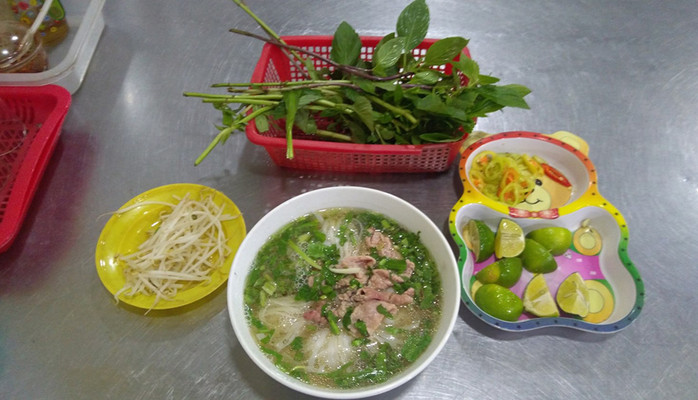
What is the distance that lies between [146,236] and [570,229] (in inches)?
69.1

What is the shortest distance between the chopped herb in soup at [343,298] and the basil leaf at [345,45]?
0.65 metres

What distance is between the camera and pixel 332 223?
158cm

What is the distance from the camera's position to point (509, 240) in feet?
5.23

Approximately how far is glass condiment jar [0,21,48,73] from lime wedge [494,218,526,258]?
244 centimetres

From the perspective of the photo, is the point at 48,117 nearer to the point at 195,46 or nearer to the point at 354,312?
the point at 195,46

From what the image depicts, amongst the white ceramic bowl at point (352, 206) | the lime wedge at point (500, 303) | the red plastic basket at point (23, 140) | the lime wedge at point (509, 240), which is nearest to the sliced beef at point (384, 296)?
the white ceramic bowl at point (352, 206)

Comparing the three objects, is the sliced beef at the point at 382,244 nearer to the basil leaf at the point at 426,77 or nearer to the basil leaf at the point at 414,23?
the basil leaf at the point at 426,77

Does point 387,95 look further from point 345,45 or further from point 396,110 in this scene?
point 345,45

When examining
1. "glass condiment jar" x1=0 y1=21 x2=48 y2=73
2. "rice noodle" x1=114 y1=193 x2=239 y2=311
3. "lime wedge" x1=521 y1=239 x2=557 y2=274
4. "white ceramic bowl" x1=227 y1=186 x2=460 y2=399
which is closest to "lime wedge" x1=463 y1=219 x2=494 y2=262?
"lime wedge" x1=521 y1=239 x2=557 y2=274

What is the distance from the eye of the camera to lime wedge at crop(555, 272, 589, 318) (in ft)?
4.80

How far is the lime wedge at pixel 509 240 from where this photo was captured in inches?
62.5

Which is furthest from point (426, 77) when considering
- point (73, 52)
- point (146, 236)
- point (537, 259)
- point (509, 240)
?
point (73, 52)

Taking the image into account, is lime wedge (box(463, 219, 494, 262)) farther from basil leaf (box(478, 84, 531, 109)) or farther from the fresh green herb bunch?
basil leaf (box(478, 84, 531, 109))

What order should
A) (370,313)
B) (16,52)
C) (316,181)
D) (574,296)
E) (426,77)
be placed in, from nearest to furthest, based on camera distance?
1. (370,313)
2. (574,296)
3. (426,77)
4. (316,181)
5. (16,52)
